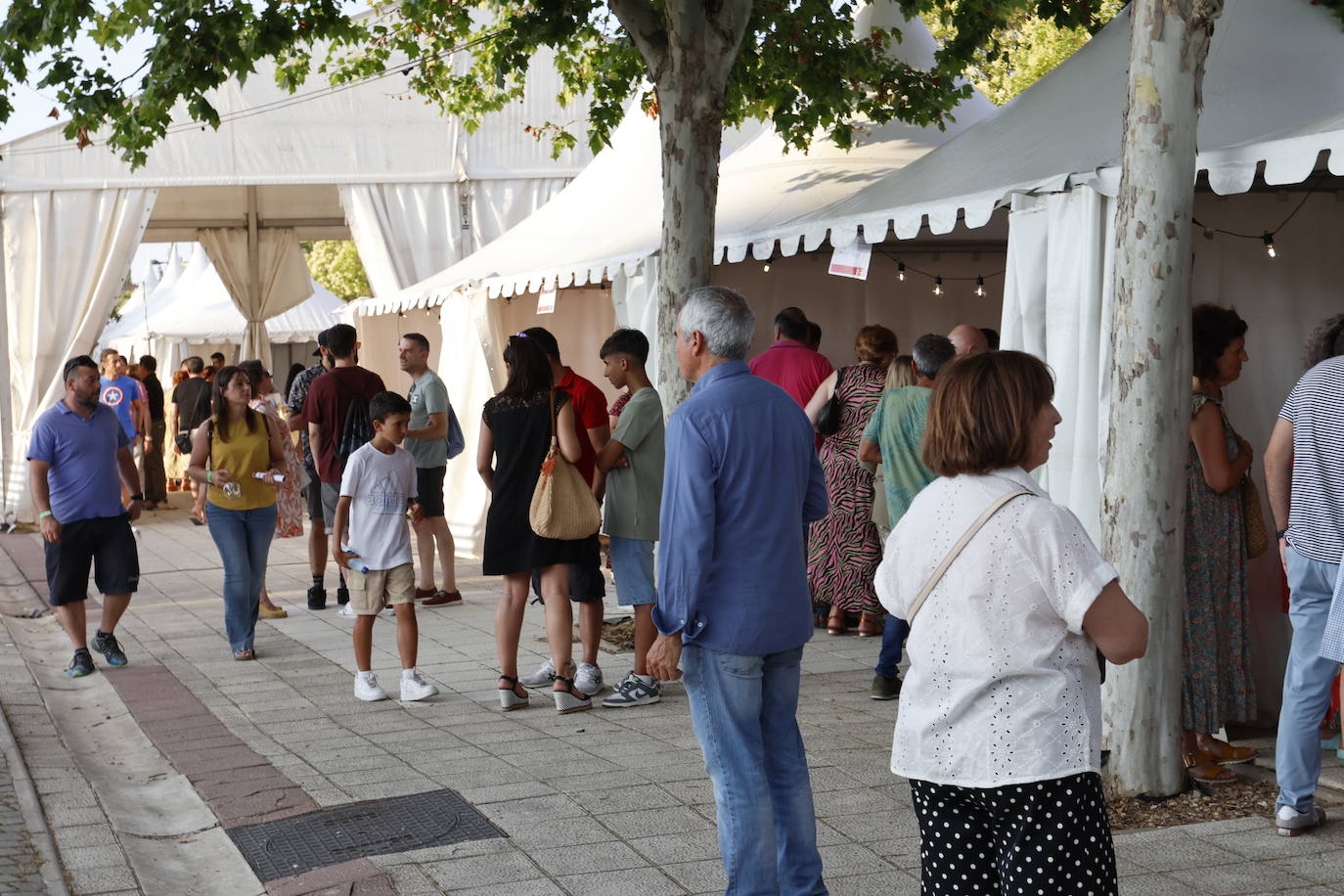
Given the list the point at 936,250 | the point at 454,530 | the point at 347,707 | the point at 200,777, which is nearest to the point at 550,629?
the point at 347,707

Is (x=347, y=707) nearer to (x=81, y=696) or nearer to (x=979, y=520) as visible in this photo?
(x=81, y=696)

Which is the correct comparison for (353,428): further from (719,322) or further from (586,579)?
(719,322)

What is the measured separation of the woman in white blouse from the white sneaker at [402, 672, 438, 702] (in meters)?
4.81

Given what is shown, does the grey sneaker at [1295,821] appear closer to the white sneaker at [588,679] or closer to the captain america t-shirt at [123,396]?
the white sneaker at [588,679]

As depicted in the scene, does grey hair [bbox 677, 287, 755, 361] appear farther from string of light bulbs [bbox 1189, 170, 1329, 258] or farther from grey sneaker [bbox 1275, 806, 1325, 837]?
string of light bulbs [bbox 1189, 170, 1329, 258]

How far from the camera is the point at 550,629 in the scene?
7.00m

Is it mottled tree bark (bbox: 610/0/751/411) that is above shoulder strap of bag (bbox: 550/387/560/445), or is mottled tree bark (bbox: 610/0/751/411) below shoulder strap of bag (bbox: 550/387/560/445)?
above

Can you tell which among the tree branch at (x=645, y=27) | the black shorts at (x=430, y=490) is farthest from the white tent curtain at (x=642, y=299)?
Result: the black shorts at (x=430, y=490)

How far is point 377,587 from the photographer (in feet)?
23.9

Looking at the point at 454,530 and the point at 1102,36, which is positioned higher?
the point at 1102,36

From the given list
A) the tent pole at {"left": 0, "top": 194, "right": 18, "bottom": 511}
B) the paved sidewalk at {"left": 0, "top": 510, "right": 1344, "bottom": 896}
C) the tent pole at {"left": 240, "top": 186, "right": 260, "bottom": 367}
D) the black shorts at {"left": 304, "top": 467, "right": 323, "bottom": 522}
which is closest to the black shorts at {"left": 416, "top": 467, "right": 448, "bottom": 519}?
the black shorts at {"left": 304, "top": 467, "right": 323, "bottom": 522}

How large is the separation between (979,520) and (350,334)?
787 cm

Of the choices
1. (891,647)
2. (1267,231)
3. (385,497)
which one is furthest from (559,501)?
(1267,231)

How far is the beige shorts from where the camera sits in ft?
23.8
